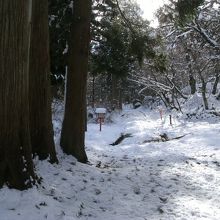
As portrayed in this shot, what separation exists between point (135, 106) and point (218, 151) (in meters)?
41.7

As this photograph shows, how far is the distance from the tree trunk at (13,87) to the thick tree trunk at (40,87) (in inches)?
95.6

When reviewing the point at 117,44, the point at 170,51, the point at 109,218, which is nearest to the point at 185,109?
the point at 170,51

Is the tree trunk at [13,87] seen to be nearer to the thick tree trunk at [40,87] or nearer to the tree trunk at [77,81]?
the thick tree trunk at [40,87]

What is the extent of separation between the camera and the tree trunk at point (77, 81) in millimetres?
11133

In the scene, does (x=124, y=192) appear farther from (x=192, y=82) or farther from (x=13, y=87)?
(x=192, y=82)

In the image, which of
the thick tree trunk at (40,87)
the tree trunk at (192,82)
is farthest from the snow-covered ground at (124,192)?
the tree trunk at (192,82)

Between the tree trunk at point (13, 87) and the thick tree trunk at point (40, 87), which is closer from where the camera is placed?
the tree trunk at point (13, 87)

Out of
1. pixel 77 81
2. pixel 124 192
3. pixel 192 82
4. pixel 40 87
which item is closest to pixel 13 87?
pixel 40 87

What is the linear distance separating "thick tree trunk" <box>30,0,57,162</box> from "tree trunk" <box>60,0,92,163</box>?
1.61 m

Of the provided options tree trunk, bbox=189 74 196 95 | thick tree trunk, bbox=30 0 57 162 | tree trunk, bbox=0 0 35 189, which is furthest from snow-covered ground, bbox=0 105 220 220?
tree trunk, bbox=189 74 196 95

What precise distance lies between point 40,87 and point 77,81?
1824 mm

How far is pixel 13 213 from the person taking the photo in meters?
5.87

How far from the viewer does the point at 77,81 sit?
11164 mm

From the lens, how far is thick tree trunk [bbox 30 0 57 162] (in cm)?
930
